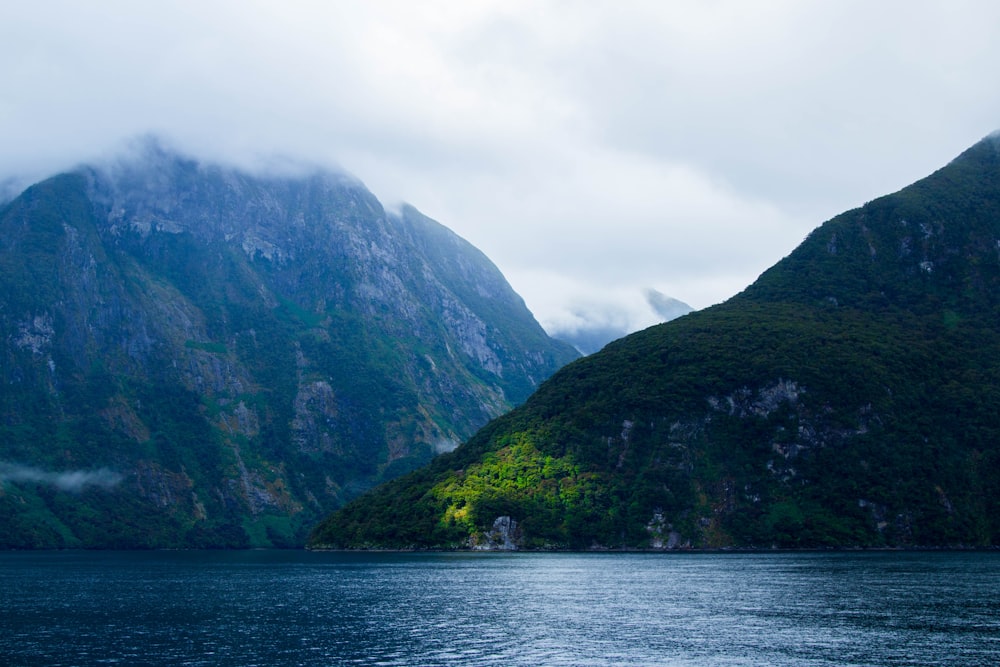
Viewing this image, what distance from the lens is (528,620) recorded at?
110125mm

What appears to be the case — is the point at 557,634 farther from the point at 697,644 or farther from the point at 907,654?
the point at 907,654

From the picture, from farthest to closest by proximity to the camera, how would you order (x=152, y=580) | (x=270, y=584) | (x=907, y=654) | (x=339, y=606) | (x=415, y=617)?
(x=152, y=580), (x=270, y=584), (x=339, y=606), (x=415, y=617), (x=907, y=654)

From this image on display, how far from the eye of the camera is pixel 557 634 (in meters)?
98.4

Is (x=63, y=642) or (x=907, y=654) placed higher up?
(x=63, y=642)

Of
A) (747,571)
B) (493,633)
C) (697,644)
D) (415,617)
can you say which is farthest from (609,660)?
(747,571)

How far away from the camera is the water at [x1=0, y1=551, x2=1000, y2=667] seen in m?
84.4

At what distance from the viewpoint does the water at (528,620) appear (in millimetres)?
84375

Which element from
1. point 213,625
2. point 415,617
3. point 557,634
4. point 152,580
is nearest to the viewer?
point 557,634

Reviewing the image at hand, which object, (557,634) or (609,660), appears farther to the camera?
(557,634)

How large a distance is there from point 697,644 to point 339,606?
187 feet

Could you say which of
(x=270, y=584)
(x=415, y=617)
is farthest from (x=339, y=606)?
(x=270, y=584)

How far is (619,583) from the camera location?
159375 mm

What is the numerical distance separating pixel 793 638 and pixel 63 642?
73514mm

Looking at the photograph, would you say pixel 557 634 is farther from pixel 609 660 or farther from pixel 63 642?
pixel 63 642
